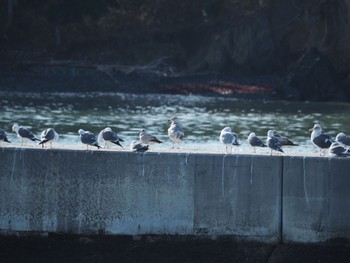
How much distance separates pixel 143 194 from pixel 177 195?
1.95 feet

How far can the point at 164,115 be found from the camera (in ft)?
161

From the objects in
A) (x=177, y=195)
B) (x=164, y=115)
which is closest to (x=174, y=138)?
(x=177, y=195)

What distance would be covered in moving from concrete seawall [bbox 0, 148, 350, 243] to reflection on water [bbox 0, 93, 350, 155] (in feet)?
46.2

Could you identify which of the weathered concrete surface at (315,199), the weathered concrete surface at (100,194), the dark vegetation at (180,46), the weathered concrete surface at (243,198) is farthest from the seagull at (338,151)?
the dark vegetation at (180,46)

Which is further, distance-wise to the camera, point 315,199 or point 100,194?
point 100,194

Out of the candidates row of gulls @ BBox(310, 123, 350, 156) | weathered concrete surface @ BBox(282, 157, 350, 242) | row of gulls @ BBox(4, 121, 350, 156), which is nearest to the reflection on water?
row of gulls @ BBox(310, 123, 350, 156)

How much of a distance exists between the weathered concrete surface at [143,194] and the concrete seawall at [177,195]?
0.06ft

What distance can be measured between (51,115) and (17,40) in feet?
103

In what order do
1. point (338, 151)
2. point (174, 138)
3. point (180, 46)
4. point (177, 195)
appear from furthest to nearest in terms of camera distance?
point (180, 46) → point (174, 138) → point (338, 151) → point (177, 195)

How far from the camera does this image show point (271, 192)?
58.2ft

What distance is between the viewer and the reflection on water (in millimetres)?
38969

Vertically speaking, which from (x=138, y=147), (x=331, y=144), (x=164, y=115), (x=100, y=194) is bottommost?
(x=164, y=115)

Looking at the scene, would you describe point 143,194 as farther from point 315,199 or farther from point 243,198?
point 315,199

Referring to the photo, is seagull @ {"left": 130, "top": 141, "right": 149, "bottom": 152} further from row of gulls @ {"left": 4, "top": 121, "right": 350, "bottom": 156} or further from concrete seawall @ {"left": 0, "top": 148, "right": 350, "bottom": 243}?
concrete seawall @ {"left": 0, "top": 148, "right": 350, "bottom": 243}
